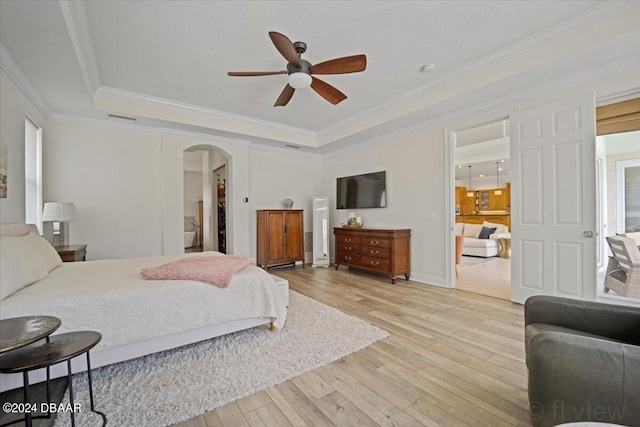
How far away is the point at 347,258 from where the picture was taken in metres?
5.30

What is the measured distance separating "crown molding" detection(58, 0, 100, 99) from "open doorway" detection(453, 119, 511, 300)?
451 centimetres

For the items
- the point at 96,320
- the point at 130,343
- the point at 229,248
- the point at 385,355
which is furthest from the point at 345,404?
the point at 229,248

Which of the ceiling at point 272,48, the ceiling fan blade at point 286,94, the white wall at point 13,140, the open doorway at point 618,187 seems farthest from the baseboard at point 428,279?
the white wall at point 13,140

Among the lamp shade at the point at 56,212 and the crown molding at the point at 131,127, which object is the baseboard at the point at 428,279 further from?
the lamp shade at the point at 56,212

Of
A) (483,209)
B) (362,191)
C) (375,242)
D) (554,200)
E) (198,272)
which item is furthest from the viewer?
(483,209)

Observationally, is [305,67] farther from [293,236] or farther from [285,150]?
[293,236]

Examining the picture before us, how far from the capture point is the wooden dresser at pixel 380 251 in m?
4.46

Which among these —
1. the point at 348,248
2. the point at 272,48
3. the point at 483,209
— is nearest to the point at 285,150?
the point at 348,248

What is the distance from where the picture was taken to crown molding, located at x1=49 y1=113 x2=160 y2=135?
394 cm

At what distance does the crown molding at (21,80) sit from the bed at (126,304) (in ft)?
4.92

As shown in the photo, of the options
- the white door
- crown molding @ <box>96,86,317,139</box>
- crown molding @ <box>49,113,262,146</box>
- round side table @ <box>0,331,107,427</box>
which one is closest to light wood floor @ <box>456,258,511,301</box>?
the white door

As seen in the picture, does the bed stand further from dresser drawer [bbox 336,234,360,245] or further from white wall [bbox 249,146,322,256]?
white wall [bbox 249,146,322,256]

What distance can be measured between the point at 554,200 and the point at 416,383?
104 inches

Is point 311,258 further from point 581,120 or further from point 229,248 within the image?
point 581,120
